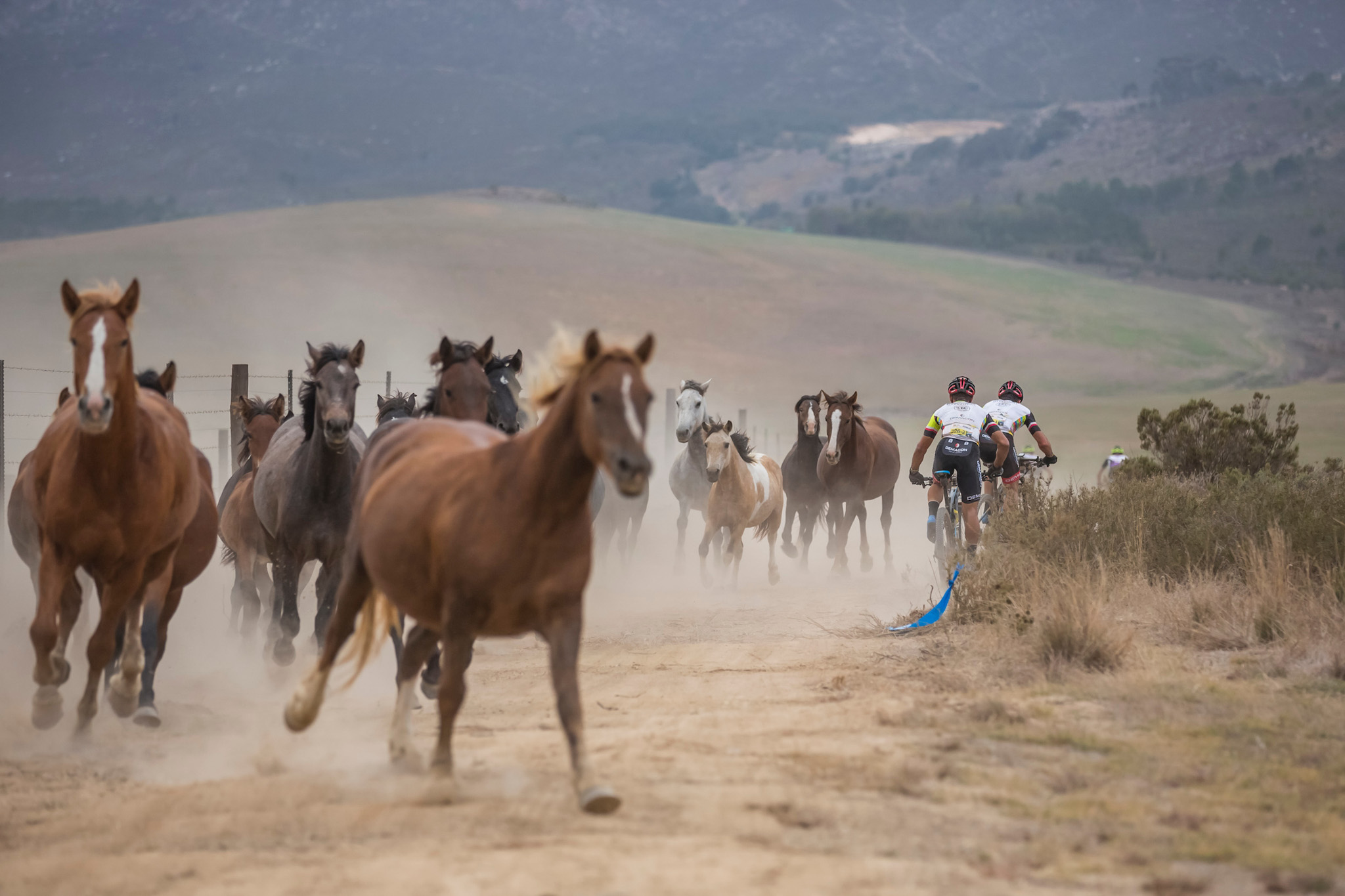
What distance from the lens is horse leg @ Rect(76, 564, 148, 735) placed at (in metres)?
6.99

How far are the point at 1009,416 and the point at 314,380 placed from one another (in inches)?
332

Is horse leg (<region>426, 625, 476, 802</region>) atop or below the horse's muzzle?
below

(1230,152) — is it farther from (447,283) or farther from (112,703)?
(112,703)

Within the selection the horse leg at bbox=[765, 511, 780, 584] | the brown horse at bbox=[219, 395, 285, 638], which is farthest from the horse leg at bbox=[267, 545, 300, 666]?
the horse leg at bbox=[765, 511, 780, 584]

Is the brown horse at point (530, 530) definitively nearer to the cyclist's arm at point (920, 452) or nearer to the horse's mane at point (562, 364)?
the horse's mane at point (562, 364)

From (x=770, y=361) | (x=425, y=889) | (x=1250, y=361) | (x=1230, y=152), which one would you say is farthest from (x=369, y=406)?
(x=1230, y=152)

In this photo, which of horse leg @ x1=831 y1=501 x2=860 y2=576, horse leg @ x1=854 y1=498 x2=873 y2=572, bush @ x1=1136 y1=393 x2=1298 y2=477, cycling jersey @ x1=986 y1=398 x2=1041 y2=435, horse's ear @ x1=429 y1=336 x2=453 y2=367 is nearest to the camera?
horse's ear @ x1=429 y1=336 x2=453 y2=367

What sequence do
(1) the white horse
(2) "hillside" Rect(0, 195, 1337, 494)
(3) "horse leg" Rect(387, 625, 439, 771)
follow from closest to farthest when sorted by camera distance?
1. (3) "horse leg" Rect(387, 625, 439, 771)
2. (1) the white horse
3. (2) "hillside" Rect(0, 195, 1337, 494)

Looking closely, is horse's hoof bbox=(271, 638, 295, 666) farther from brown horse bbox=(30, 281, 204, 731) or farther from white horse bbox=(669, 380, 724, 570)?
white horse bbox=(669, 380, 724, 570)

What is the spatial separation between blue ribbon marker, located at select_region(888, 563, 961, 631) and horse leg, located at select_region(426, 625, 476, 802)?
5.41 metres

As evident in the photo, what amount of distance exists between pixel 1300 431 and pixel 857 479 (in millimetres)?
34022

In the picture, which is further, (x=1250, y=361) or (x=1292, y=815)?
(x=1250, y=361)

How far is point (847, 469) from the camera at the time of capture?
17594mm

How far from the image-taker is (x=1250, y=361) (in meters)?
74.7
